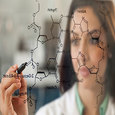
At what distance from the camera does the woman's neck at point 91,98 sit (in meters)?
0.66

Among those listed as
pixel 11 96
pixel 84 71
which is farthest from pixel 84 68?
pixel 11 96

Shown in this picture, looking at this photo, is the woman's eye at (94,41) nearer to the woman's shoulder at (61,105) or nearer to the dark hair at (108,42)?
the dark hair at (108,42)

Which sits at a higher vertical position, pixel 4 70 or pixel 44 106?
pixel 4 70

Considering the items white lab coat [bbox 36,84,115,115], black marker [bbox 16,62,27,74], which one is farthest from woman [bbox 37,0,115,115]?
black marker [bbox 16,62,27,74]

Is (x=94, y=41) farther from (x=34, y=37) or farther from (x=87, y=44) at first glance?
(x=34, y=37)

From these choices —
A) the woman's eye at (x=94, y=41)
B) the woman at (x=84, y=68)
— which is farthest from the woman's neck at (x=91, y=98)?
the woman's eye at (x=94, y=41)

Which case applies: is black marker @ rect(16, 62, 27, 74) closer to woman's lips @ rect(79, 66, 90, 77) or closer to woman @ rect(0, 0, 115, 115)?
woman @ rect(0, 0, 115, 115)

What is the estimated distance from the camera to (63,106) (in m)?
0.66

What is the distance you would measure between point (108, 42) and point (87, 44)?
0.07 m

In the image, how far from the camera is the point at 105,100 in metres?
0.67

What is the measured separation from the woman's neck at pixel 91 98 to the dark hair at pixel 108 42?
0.10ft

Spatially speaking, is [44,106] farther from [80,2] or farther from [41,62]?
[80,2]

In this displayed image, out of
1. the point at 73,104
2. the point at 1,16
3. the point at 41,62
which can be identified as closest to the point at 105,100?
the point at 73,104

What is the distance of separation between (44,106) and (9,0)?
0.33 m
